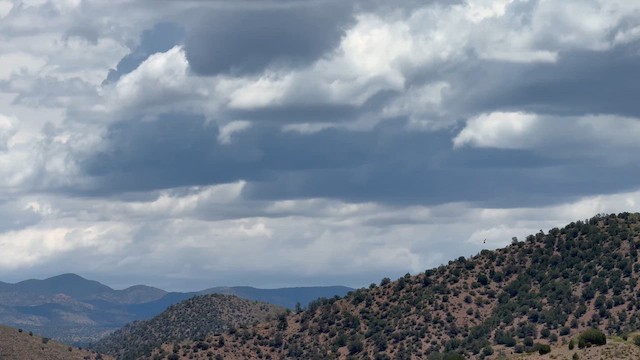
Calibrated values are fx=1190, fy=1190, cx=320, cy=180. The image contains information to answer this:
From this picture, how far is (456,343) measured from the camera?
192375 millimetres

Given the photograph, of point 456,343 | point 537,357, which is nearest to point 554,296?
point 456,343

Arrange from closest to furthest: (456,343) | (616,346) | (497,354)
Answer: (616,346) → (497,354) → (456,343)

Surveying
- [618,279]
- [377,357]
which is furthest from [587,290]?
[377,357]

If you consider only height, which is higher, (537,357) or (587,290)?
(587,290)

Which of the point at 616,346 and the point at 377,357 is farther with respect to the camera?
the point at 377,357

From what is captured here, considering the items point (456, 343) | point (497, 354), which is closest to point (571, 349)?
point (497, 354)

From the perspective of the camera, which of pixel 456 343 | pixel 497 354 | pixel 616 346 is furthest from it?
pixel 456 343

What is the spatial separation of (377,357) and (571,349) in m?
85.3

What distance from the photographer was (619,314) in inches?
Answer: 7205

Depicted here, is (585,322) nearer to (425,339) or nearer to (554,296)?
(554,296)

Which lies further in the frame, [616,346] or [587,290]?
[587,290]

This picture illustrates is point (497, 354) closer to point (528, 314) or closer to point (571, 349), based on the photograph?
point (528, 314)

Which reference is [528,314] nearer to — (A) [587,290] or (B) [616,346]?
(A) [587,290]

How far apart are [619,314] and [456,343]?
86.6 feet
